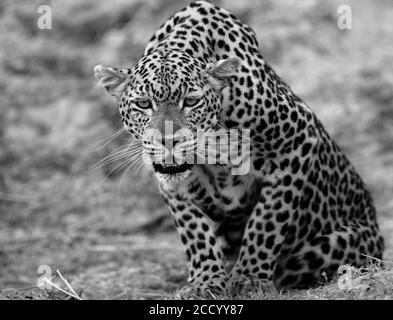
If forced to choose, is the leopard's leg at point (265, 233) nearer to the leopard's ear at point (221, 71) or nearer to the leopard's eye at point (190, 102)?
the leopard's ear at point (221, 71)

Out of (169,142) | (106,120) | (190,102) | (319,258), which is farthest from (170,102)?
(106,120)

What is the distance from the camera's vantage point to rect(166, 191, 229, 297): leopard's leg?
39.7 ft

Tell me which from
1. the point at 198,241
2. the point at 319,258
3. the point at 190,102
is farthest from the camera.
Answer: the point at 319,258

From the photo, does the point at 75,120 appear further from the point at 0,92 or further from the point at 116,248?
Result: the point at 116,248

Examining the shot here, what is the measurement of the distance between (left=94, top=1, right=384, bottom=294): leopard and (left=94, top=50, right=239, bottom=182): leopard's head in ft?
0.04

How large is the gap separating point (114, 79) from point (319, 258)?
3.36 m

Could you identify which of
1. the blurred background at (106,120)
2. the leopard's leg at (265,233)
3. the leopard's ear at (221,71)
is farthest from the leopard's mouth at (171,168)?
the blurred background at (106,120)

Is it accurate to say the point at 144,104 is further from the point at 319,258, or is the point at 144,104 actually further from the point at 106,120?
the point at 106,120

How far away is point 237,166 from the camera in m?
11.9

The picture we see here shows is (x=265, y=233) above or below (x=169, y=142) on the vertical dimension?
below

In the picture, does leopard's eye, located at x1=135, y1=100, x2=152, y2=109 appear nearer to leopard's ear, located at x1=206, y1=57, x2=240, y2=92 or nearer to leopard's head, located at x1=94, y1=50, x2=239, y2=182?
leopard's head, located at x1=94, y1=50, x2=239, y2=182

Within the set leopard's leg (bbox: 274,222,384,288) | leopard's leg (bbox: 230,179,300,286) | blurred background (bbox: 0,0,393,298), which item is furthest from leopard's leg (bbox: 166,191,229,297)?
blurred background (bbox: 0,0,393,298)

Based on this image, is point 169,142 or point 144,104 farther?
point 144,104

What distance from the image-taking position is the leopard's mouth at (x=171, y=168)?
10.9 m
